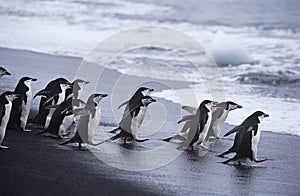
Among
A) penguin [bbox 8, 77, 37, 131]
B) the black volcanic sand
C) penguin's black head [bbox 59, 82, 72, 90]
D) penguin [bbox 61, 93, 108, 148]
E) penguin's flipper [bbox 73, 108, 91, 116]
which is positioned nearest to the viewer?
the black volcanic sand

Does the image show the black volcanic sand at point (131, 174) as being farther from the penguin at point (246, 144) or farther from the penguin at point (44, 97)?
the penguin at point (44, 97)

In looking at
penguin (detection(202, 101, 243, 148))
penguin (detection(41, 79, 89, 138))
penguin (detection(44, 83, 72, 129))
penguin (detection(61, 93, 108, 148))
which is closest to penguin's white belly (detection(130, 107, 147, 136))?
penguin (detection(61, 93, 108, 148))

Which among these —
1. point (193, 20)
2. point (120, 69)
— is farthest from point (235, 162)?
point (193, 20)

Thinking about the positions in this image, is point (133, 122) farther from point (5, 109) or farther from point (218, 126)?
point (5, 109)

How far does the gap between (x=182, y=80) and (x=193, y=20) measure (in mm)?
10587

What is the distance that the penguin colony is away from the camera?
661 cm

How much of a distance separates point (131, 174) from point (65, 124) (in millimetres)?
1400

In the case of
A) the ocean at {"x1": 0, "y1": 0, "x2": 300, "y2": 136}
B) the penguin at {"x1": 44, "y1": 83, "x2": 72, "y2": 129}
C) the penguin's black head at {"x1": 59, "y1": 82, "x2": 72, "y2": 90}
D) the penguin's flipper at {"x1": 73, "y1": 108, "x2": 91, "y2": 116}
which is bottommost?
the penguin's flipper at {"x1": 73, "y1": 108, "x2": 91, "y2": 116}

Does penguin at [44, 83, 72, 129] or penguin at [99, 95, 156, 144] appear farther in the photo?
penguin at [44, 83, 72, 129]

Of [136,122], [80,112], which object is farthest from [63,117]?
[136,122]

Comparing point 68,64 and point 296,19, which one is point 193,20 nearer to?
point 296,19

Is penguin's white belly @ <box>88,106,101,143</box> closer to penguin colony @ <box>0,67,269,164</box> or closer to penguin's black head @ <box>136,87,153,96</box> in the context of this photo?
penguin colony @ <box>0,67,269,164</box>

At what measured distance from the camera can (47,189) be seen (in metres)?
5.24

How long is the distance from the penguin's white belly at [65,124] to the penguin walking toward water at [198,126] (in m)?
1.00
